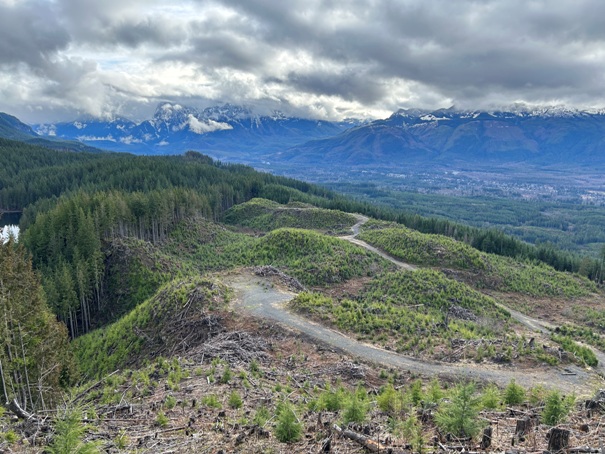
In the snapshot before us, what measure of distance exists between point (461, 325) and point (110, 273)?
140 feet

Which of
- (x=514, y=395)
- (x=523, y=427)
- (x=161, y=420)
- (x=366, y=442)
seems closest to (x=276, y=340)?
(x=161, y=420)

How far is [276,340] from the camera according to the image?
78.1ft

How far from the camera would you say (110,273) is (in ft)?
161

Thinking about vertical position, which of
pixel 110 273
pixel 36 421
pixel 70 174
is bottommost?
pixel 110 273

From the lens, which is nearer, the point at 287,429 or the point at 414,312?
the point at 287,429

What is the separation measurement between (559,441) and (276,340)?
1800cm

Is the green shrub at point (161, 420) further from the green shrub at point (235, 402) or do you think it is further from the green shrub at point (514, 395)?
the green shrub at point (514, 395)

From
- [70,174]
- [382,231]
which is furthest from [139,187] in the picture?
[382,231]

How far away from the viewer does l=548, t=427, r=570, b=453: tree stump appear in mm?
7387

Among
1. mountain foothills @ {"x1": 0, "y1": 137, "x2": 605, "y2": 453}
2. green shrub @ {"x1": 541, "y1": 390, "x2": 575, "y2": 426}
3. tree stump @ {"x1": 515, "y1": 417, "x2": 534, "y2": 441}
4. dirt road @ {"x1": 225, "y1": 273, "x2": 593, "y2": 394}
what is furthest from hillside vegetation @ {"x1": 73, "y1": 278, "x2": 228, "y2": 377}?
green shrub @ {"x1": 541, "y1": 390, "x2": 575, "y2": 426}

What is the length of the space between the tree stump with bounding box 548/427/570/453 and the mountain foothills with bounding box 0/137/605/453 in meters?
0.59

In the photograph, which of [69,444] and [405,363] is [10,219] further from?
[69,444]

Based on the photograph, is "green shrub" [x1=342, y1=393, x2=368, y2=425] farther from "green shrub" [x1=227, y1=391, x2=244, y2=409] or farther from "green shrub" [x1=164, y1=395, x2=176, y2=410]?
"green shrub" [x1=164, y1=395, x2=176, y2=410]

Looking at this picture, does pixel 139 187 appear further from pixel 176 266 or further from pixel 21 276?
pixel 21 276
